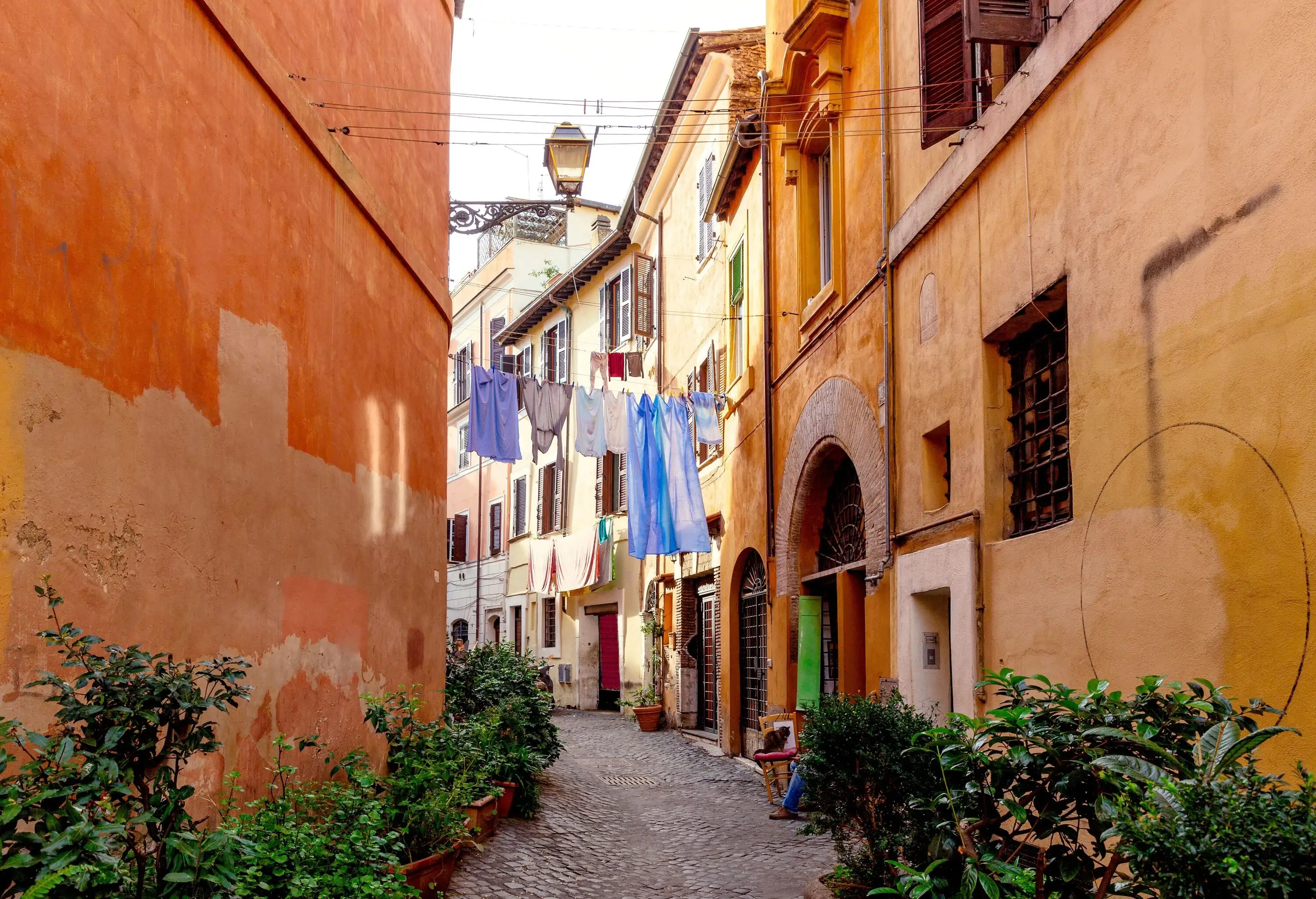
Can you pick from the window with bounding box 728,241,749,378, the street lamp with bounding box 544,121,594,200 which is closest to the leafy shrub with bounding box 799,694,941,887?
the street lamp with bounding box 544,121,594,200

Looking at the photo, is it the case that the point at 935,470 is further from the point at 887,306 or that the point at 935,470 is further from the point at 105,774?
the point at 105,774

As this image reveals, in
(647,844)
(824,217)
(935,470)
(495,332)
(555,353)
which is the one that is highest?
(495,332)

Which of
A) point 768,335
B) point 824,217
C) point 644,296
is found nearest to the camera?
point 824,217

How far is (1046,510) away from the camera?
267 inches

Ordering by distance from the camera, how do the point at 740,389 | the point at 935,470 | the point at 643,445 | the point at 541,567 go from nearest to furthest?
the point at 935,470
the point at 740,389
the point at 643,445
the point at 541,567

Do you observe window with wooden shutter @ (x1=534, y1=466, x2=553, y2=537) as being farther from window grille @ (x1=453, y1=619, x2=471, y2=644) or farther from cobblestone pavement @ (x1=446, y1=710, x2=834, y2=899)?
cobblestone pavement @ (x1=446, y1=710, x2=834, y2=899)

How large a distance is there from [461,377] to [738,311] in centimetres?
1729

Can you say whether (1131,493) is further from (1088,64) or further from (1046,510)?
(1088,64)

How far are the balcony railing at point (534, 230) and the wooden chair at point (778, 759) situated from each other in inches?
771

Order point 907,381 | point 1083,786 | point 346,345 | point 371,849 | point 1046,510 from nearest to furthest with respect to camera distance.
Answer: point 1083,786
point 371,849
point 1046,510
point 346,345
point 907,381

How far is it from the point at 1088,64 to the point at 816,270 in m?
6.57

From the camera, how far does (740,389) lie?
15125 millimetres

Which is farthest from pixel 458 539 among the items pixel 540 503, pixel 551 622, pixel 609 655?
pixel 609 655

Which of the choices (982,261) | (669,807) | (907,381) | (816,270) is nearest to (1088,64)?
(982,261)
